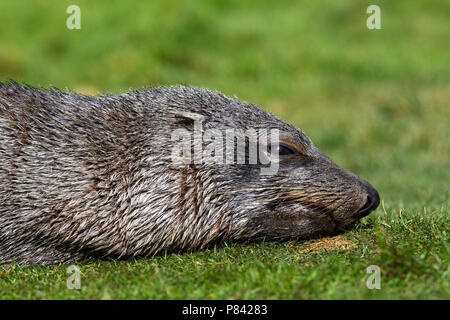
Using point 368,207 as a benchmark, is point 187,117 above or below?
above

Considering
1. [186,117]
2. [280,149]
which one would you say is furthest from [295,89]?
[186,117]

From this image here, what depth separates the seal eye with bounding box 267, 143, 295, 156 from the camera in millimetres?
6207

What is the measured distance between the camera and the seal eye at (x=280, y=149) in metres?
6.21

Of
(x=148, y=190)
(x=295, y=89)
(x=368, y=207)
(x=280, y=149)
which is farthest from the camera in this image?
(x=295, y=89)

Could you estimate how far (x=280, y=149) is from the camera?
6.25m

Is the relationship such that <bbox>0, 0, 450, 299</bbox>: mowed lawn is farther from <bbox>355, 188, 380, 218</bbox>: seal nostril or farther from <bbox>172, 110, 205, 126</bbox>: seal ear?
<bbox>172, 110, 205, 126</bbox>: seal ear

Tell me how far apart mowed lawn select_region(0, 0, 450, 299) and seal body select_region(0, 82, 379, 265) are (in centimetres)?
20

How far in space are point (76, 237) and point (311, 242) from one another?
2.22 m

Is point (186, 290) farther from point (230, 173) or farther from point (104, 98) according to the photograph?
point (104, 98)

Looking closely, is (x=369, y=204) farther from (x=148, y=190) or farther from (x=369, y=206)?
(x=148, y=190)

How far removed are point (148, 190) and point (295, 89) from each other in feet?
36.7

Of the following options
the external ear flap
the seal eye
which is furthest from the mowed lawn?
the external ear flap

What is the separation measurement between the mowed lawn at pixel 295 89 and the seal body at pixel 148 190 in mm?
199

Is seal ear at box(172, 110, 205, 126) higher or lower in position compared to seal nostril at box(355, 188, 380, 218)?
higher
